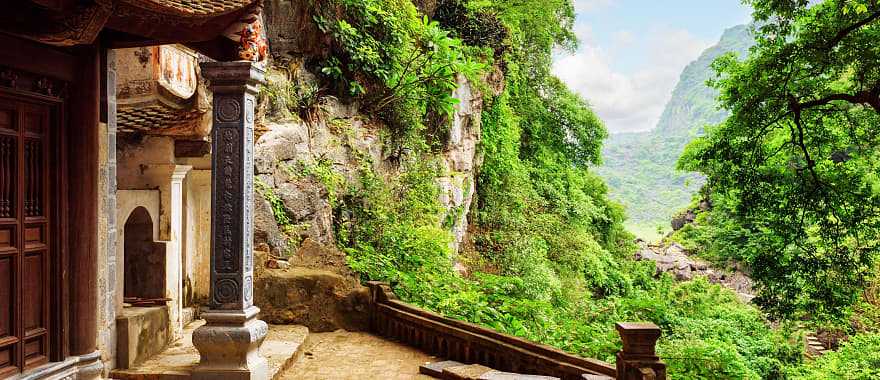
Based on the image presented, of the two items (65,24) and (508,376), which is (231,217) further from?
Result: (508,376)

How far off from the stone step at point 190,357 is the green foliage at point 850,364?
11511 mm

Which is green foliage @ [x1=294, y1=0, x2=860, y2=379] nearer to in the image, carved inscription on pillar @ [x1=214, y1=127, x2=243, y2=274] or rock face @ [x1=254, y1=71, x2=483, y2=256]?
rock face @ [x1=254, y1=71, x2=483, y2=256]

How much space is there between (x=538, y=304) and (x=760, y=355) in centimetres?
923

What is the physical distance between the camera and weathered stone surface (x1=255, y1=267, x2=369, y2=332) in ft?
27.5

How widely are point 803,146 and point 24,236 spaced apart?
11388mm

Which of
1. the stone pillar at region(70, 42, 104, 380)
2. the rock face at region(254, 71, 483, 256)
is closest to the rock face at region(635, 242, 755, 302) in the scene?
the rock face at region(254, 71, 483, 256)

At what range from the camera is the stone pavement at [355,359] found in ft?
22.4

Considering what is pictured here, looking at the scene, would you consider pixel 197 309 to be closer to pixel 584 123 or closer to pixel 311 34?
pixel 311 34

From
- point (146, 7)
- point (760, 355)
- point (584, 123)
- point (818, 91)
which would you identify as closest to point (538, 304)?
point (818, 91)

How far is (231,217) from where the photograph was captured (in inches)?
219

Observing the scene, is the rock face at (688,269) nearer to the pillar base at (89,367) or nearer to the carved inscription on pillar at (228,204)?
the carved inscription on pillar at (228,204)

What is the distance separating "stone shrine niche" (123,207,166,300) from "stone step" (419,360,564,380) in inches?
124

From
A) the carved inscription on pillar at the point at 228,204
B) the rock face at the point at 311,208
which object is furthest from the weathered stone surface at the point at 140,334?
the rock face at the point at 311,208

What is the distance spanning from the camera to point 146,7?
12.9 feet
